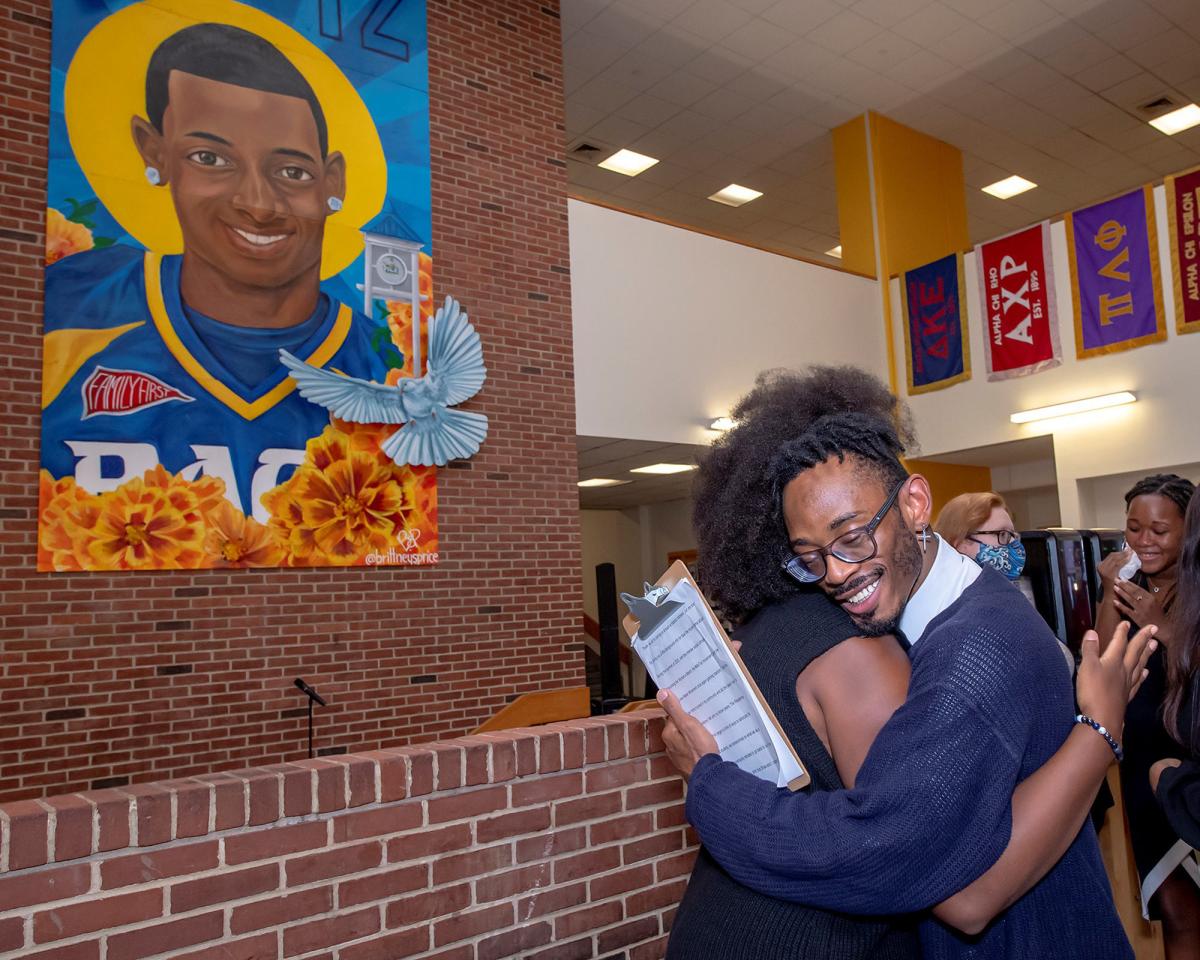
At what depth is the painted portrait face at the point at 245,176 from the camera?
548cm

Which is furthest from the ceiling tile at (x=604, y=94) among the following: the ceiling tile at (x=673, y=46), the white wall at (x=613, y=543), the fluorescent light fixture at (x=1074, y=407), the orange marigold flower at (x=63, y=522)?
the white wall at (x=613, y=543)

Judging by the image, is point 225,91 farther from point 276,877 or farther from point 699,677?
point 699,677

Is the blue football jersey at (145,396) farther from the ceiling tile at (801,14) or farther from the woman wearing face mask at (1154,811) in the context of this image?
the ceiling tile at (801,14)

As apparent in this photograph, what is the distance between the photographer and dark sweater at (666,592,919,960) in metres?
1.22

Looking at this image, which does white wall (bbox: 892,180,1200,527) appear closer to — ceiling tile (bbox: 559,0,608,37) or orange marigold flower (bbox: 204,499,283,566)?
ceiling tile (bbox: 559,0,608,37)

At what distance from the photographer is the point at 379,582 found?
5867 mm

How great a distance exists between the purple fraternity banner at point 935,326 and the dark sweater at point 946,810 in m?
8.07

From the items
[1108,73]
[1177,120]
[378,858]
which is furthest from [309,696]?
[1177,120]

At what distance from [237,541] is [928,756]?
4.88 meters

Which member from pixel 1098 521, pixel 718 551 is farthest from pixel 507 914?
pixel 1098 521

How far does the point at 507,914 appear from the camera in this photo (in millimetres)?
2127

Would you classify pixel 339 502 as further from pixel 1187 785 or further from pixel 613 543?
pixel 613 543

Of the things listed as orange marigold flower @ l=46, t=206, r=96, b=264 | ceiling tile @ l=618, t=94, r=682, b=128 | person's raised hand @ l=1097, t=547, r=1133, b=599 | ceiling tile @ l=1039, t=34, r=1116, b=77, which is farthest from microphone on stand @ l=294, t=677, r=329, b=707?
ceiling tile @ l=1039, t=34, r=1116, b=77

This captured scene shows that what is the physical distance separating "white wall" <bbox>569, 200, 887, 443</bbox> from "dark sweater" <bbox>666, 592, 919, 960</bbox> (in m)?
5.87
